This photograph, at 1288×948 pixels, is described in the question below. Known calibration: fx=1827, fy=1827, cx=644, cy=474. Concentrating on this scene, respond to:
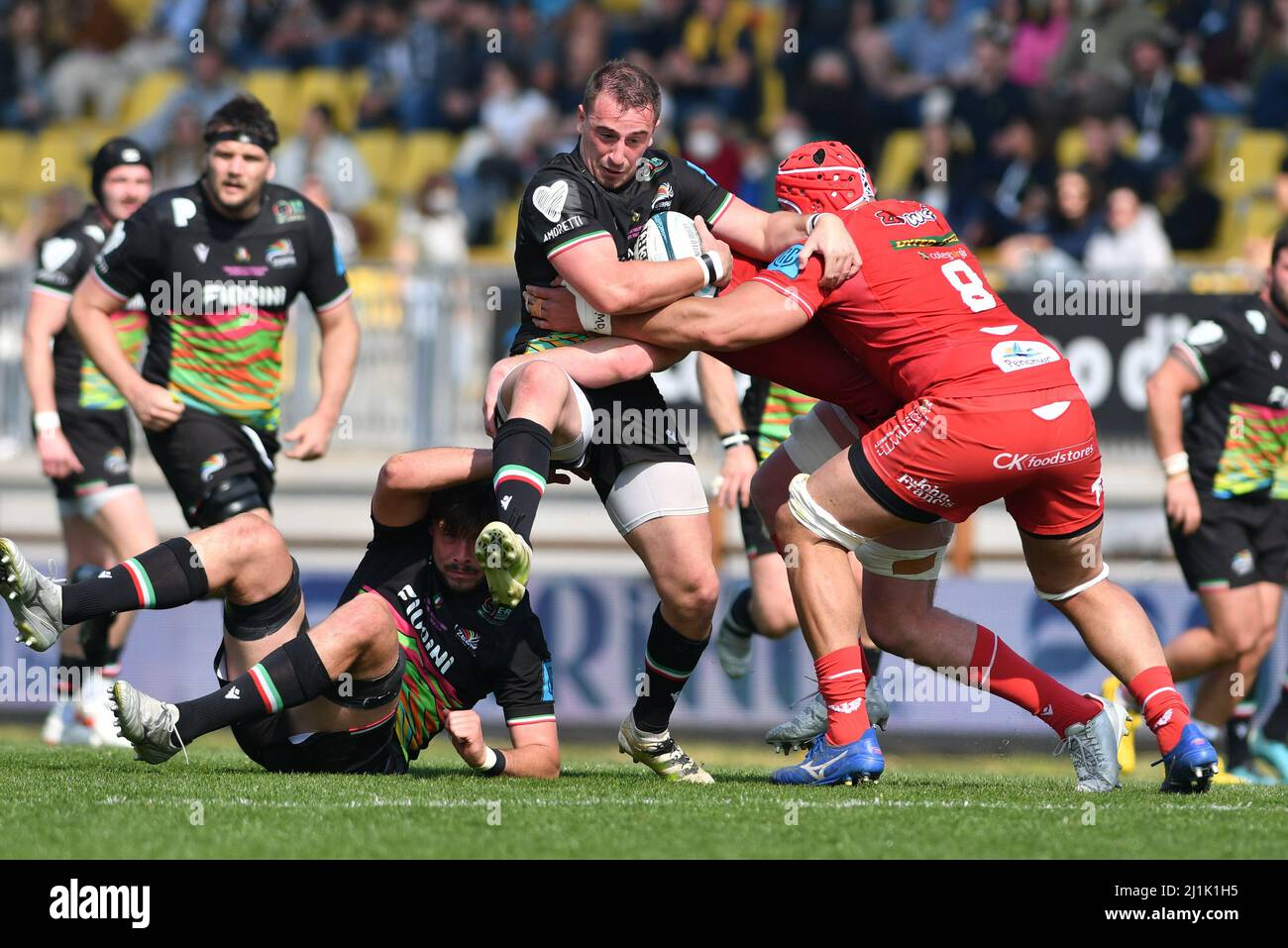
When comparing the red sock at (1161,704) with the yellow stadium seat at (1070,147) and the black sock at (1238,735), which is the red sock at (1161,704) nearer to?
the black sock at (1238,735)

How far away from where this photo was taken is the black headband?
25.8ft

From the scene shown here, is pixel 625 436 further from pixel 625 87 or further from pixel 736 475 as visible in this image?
pixel 736 475

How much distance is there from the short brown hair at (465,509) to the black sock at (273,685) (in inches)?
25.2

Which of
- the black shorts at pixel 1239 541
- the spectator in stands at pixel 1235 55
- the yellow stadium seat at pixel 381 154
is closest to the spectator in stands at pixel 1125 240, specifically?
the spectator in stands at pixel 1235 55

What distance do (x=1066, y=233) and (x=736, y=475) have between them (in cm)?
634

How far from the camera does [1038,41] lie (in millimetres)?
15328

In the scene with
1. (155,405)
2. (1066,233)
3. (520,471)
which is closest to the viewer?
(520,471)

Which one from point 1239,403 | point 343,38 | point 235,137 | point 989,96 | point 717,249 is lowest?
point 1239,403

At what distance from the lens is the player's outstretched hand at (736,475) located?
26.4 ft

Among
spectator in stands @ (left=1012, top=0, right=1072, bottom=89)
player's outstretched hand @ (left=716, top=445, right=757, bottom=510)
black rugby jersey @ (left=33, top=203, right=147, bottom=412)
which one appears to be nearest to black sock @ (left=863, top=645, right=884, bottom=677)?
player's outstretched hand @ (left=716, top=445, right=757, bottom=510)

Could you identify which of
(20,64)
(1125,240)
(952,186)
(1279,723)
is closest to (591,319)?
(1279,723)

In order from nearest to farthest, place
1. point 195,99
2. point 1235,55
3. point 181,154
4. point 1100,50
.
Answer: point 1235,55
point 1100,50
point 181,154
point 195,99
